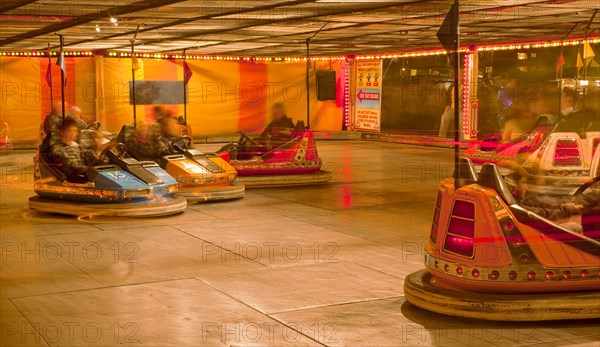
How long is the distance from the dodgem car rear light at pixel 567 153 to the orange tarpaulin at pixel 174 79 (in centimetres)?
829

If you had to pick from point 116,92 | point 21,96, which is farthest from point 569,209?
point 116,92

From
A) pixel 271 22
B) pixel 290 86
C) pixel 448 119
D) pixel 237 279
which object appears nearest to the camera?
pixel 237 279

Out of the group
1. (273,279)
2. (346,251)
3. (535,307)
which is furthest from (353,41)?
(535,307)

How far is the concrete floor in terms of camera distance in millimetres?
3273

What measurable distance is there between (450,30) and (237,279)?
173 centimetres

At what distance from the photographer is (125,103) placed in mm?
14086

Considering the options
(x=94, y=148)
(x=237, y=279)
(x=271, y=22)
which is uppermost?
(x=271, y=22)

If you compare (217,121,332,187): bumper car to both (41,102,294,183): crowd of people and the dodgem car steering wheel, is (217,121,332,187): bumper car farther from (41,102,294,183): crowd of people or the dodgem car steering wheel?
the dodgem car steering wheel

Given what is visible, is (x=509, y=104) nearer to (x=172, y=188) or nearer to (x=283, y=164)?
(x=283, y=164)

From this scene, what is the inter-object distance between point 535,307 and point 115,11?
460cm

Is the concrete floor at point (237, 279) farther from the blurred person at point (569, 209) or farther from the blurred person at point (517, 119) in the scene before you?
the blurred person at point (517, 119)

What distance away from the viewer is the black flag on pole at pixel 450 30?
12.9ft

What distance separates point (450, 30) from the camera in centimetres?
412

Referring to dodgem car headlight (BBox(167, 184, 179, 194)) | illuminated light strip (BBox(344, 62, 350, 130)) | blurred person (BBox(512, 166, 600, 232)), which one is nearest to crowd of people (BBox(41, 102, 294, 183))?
dodgem car headlight (BBox(167, 184, 179, 194))
